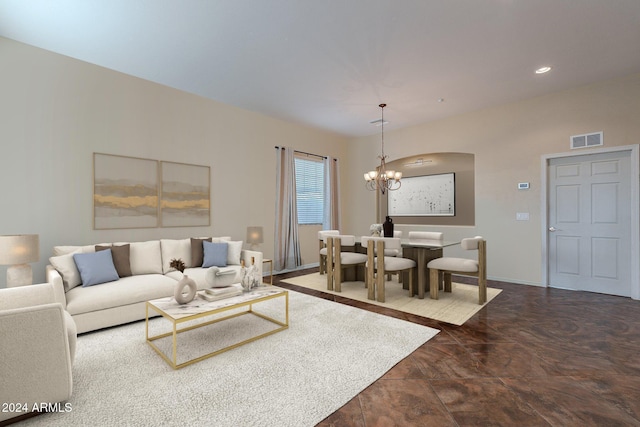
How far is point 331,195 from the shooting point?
22.9 ft

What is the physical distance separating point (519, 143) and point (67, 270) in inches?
258

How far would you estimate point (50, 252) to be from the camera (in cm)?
346

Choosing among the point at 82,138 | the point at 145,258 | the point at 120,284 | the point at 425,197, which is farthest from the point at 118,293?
the point at 425,197

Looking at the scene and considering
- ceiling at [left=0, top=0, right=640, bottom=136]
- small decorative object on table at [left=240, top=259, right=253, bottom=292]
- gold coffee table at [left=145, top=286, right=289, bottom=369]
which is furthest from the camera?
small decorative object on table at [left=240, top=259, right=253, bottom=292]

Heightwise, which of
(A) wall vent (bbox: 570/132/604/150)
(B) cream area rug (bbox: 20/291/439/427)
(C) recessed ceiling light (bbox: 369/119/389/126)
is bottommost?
(B) cream area rug (bbox: 20/291/439/427)

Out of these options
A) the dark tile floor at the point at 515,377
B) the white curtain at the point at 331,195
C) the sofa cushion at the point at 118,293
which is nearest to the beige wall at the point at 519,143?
the dark tile floor at the point at 515,377

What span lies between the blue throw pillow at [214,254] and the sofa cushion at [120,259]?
912mm

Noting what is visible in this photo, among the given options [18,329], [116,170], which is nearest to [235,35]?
[116,170]

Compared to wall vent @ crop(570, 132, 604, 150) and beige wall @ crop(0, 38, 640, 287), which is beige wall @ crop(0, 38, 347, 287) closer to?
beige wall @ crop(0, 38, 640, 287)

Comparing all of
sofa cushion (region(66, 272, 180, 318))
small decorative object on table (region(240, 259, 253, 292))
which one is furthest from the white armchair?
small decorative object on table (region(240, 259, 253, 292))

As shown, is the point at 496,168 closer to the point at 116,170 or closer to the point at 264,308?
the point at 264,308

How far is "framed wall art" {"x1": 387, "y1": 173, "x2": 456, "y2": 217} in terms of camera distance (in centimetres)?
608

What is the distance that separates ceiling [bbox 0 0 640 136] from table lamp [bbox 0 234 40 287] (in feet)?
7.01

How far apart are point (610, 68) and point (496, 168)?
6.21 ft
